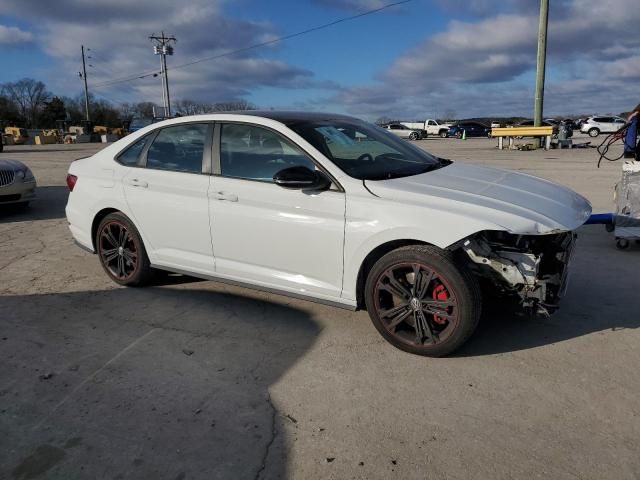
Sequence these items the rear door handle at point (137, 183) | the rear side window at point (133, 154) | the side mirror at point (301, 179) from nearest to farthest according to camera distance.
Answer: the side mirror at point (301, 179)
the rear door handle at point (137, 183)
the rear side window at point (133, 154)

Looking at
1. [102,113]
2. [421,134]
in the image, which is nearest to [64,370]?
[421,134]

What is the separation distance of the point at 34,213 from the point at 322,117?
23.0 feet

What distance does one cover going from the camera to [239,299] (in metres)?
4.74

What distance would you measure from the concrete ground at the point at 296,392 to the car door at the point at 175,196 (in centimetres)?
50

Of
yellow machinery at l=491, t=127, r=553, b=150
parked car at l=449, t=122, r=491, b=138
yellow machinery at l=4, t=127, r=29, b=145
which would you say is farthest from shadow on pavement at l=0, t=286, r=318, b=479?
yellow machinery at l=4, t=127, r=29, b=145

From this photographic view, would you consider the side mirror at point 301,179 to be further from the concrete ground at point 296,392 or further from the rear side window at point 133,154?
the rear side window at point 133,154

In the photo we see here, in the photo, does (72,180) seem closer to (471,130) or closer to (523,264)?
(523,264)

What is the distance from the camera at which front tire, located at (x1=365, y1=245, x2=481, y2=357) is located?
3352 mm

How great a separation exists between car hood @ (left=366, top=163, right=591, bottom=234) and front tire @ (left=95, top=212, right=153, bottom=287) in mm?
2457

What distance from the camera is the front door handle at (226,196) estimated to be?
4.12 m

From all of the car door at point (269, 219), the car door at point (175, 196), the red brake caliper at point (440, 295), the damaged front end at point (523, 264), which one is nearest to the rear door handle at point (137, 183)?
the car door at point (175, 196)

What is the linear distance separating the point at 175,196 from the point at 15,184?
19.5 ft

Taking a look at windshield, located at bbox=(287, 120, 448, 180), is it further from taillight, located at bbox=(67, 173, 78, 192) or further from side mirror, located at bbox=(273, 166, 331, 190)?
taillight, located at bbox=(67, 173, 78, 192)

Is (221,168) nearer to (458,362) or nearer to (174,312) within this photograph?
(174,312)
